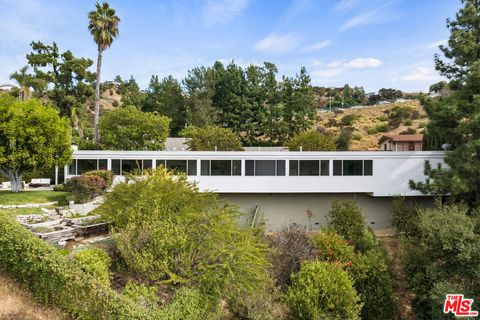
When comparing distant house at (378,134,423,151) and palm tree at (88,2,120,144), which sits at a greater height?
palm tree at (88,2,120,144)

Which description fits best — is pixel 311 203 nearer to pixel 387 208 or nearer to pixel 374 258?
pixel 387 208

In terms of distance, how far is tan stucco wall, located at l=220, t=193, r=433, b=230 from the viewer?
2122 centimetres

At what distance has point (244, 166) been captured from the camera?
2083cm

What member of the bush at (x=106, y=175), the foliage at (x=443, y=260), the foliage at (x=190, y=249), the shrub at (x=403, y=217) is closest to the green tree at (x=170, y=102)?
the bush at (x=106, y=175)

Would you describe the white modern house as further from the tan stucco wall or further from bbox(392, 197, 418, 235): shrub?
bbox(392, 197, 418, 235): shrub

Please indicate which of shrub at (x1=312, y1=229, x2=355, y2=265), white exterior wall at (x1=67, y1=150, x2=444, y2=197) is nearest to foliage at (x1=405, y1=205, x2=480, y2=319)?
shrub at (x1=312, y1=229, x2=355, y2=265)

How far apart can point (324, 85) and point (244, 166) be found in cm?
9546

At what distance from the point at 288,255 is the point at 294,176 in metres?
7.13

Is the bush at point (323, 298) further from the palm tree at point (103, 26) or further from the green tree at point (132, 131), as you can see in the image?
the palm tree at point (103, 26)

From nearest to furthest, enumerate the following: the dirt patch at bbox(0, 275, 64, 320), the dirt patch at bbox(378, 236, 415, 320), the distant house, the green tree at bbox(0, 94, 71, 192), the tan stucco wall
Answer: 1. the dirt patch at bbox(0, 275, 64, 320)
2. the dirt patch at bbox(378, 236, 415, 320)
3. the green tree at bbox(0, 94, 71, 192)
4. the tan stucco wall
5. the distant house

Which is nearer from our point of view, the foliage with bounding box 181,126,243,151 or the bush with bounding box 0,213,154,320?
the bush with bounding box 0,213,154,320

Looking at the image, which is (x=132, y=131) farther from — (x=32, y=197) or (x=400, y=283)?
(x=400, y=283)

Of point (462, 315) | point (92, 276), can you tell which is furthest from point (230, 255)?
point (462, 315)

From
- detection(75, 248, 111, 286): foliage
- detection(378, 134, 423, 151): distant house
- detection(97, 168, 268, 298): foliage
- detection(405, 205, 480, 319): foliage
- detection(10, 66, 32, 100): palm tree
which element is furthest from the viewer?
detection(378, 134, 423, 151): distant house
